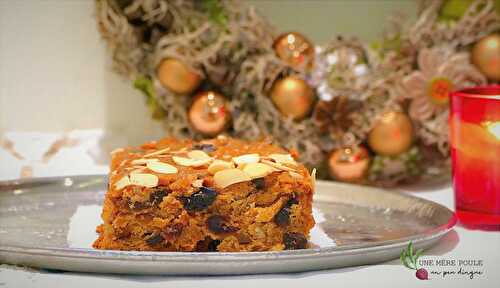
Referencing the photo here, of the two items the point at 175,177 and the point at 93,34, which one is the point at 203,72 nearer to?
the point at 93,34

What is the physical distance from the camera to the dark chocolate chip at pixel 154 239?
1060mm

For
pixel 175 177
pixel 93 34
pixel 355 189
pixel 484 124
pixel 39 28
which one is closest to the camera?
pixel 175 177

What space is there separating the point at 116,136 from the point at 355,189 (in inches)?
28.0

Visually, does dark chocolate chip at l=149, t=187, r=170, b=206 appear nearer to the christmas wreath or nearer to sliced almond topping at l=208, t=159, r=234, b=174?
sliced almond topping at l=208, t=159, r=234, b=174

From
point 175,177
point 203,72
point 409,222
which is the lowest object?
Result: point 409,222

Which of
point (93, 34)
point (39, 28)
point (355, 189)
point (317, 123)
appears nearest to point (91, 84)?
point (93, 34)

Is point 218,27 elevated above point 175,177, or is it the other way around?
point 218,27

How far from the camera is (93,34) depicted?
5.87ft

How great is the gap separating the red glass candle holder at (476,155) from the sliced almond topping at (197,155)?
0.39 metres

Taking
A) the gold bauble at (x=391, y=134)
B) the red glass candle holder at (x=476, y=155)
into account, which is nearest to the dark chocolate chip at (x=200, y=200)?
the red glass candle holder at (x=476, y=155)

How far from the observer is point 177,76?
4.95 ft

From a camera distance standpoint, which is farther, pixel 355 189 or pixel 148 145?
pixel 355 189

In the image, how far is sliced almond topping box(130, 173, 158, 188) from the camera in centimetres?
104

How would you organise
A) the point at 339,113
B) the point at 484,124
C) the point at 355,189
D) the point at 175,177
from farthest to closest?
the point at 339,113
the point at 355,189
the point at 484,124
the point at 175,177
